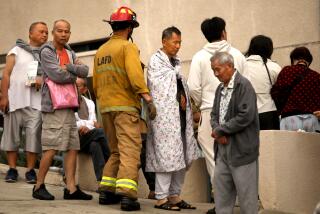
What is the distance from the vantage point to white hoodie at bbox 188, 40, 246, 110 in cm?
865

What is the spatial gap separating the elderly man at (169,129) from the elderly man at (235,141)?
76cm

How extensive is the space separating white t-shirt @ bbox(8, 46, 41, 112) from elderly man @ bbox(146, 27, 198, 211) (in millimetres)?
1803

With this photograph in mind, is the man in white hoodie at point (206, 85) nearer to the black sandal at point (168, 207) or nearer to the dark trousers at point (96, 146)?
the black sandal at point (168, 207)

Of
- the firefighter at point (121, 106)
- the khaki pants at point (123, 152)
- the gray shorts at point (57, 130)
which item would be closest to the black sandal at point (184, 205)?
the firefighter at point (121, 106)

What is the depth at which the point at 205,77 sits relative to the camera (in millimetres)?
8664

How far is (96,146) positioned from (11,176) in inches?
41.5

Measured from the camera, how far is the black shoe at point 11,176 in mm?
9992

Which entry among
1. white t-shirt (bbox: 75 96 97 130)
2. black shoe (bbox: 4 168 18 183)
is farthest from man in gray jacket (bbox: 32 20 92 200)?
black shoe (bbox: 4 168 18 183)

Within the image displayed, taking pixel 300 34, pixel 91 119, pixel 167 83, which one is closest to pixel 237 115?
pixel 167 83

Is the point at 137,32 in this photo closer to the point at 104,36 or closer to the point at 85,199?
the point at 104,36

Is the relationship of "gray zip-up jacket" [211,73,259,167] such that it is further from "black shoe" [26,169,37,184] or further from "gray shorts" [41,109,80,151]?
"black shoe" [26,169,37,184]

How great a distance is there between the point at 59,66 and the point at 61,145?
0.77 m

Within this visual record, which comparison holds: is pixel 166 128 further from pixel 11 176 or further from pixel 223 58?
pixel 11 176

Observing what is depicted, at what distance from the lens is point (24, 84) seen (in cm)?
995
